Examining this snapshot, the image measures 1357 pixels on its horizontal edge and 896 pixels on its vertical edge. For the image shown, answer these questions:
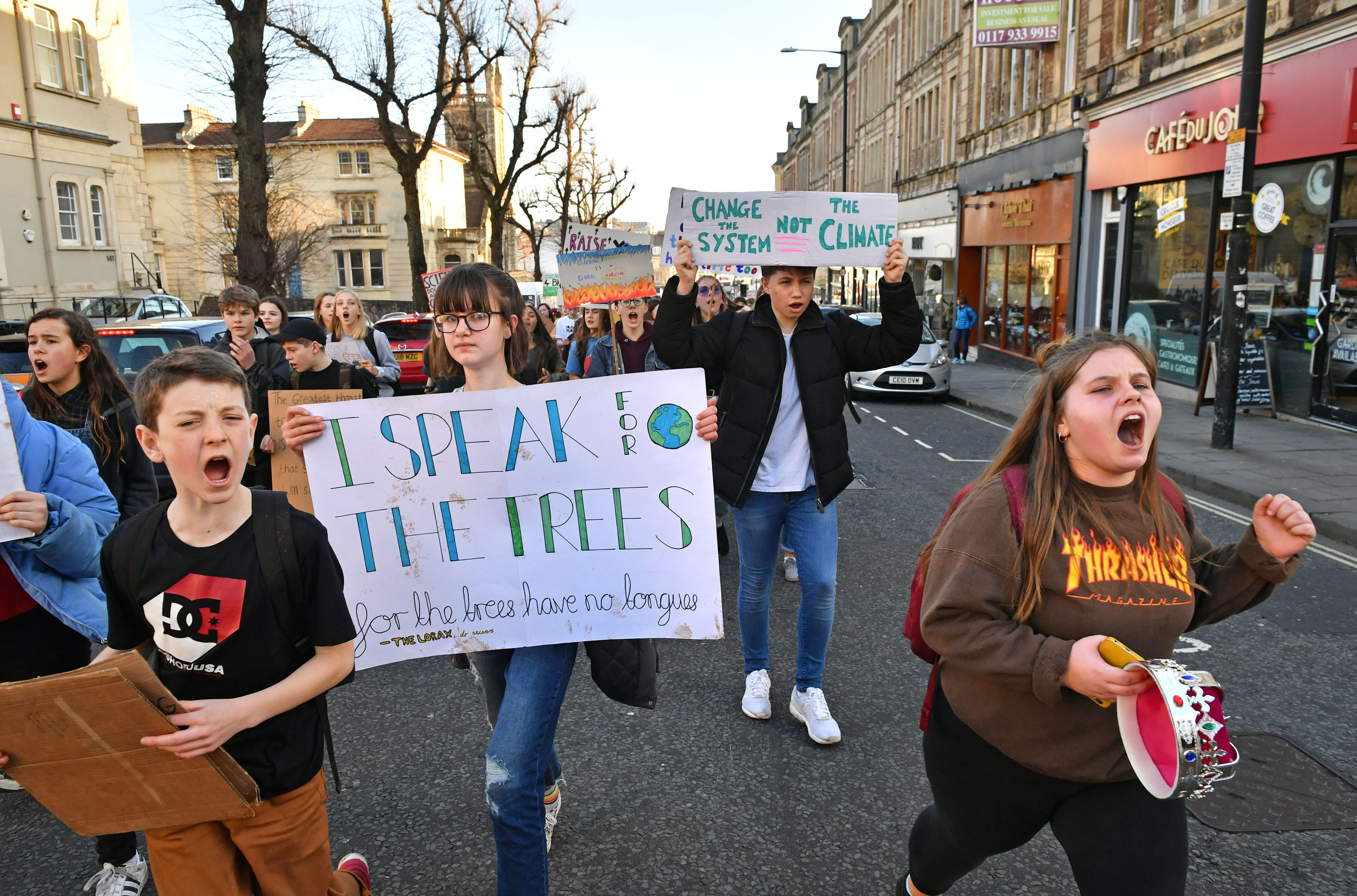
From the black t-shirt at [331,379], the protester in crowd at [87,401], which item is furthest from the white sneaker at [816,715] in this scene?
the black t-shirt at [331,379]

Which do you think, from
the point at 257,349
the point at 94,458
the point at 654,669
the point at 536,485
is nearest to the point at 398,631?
the point at 536,485

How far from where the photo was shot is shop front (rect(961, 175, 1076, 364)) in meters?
20.4

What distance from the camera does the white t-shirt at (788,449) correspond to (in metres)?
3.79

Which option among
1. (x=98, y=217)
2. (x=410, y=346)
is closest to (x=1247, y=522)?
(x=410, y=346)

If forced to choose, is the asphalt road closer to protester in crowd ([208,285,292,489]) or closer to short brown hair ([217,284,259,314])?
protester in crowd ([208,285,292,489])

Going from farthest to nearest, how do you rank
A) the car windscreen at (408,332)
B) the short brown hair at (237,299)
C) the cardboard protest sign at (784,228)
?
the car windscreen at (408,332), the short brown hair at (237,299), the cardboard protest sign at (784,228)

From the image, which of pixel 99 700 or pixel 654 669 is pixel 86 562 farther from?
pixel 654 669

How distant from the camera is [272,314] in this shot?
6805mm

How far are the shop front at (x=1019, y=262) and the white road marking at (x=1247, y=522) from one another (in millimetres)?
10768

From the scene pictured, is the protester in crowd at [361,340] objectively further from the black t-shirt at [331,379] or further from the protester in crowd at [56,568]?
the protester in crowd at [56,568]

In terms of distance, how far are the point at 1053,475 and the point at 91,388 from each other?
359 cm

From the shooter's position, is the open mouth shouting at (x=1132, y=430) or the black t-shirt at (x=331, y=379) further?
the black t-shirt at (x=331, y=379)

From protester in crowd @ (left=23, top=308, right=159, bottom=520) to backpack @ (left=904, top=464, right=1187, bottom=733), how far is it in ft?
9.51

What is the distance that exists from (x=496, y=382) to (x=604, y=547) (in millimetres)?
638
